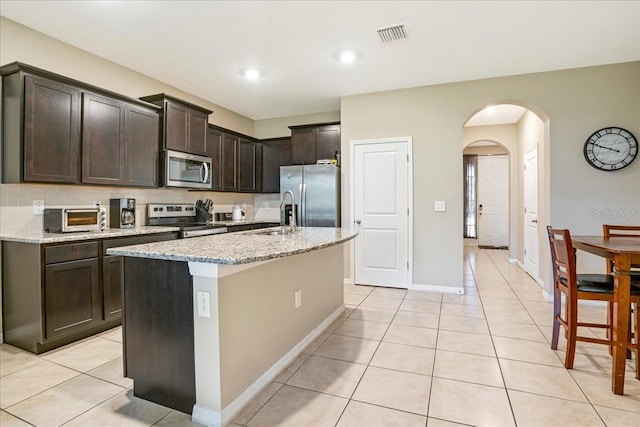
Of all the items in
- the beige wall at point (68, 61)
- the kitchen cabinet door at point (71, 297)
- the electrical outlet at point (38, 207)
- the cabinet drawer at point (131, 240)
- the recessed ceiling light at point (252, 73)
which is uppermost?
the recessed ceiling light at point (252, 73)

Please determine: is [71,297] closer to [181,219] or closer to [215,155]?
[181,219]

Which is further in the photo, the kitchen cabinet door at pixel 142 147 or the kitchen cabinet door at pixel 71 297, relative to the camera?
the kitchen cabinet door at pixel 142 147

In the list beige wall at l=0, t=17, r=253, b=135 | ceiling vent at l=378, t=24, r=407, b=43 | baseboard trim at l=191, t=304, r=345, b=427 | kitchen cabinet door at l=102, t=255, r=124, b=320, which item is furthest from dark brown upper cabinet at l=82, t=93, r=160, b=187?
ceiling vent at l=378, t=24, r=407, b=43

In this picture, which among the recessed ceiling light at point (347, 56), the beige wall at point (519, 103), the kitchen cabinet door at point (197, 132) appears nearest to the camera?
the recessed ceiling light at point (347, 56)

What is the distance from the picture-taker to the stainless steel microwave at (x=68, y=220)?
2857 mm

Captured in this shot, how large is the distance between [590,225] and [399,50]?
9.38 ft

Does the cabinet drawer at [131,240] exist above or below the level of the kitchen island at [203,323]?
above

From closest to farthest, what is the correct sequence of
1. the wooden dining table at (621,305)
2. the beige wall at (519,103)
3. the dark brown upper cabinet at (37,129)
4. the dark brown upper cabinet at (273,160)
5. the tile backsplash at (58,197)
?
the wooden dining table at (621,305) → the dark brown upper cabinet at (37,129) → the tile backsplash at (58,197) → the beige wall at (519,103) → the dark brown upper cabinet at (273,160)

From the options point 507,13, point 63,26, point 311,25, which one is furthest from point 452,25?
point 63,26

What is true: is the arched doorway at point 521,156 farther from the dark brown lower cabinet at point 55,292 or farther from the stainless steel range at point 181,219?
the dark brown lower cabinet at point 55,292

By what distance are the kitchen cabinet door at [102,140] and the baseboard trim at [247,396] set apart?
7.95ft

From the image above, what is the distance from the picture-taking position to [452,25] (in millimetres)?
2820

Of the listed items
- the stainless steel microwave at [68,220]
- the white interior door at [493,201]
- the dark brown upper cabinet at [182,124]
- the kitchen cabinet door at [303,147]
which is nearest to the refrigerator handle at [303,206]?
the kitchen cabinet door at [303,147]

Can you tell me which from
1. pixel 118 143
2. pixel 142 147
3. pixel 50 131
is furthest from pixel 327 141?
pixel 50 131
